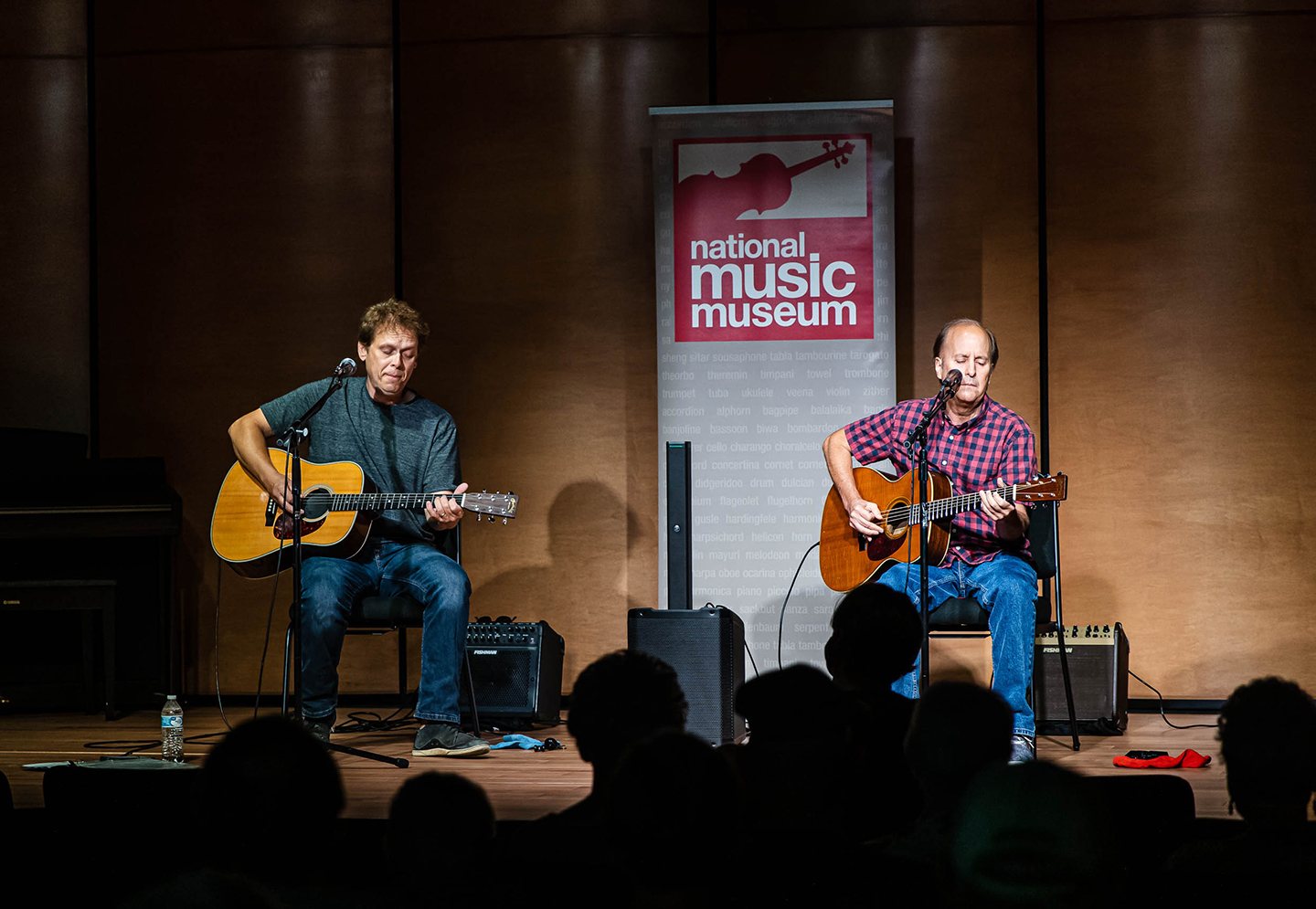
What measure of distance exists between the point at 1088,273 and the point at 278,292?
3308mm

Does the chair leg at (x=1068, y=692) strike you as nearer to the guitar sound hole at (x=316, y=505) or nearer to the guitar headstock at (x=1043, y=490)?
the guitar headstock at (x=1043, y=490)

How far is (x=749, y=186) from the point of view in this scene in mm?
4543

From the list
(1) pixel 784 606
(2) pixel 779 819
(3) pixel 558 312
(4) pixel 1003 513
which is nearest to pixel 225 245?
(3) pixel 558 312

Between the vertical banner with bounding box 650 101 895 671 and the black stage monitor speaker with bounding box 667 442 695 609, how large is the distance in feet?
1.75

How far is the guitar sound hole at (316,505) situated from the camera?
383cm

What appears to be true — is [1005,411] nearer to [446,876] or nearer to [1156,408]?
[1156,408]

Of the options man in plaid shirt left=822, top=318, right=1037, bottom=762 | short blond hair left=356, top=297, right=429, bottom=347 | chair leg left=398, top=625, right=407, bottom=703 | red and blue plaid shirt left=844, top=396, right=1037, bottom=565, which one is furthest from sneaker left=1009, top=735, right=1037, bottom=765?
chair leg left=398, top=625, right=407, bottom=703

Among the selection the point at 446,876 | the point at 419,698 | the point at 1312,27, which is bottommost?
the point at 419,698

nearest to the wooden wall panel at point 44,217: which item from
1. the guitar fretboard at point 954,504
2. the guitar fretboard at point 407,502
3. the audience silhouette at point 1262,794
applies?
the guitar fretboard at point 407,502

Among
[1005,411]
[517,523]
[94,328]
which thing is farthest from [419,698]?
[94,328]

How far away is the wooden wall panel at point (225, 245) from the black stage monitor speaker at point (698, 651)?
1.75 meters

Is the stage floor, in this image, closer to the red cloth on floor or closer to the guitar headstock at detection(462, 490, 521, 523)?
the red cloth on floor

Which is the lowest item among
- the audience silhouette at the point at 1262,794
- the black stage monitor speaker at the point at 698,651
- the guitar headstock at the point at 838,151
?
the black stage monitor speaker at the point at 698,651

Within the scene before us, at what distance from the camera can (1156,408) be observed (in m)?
4.75
